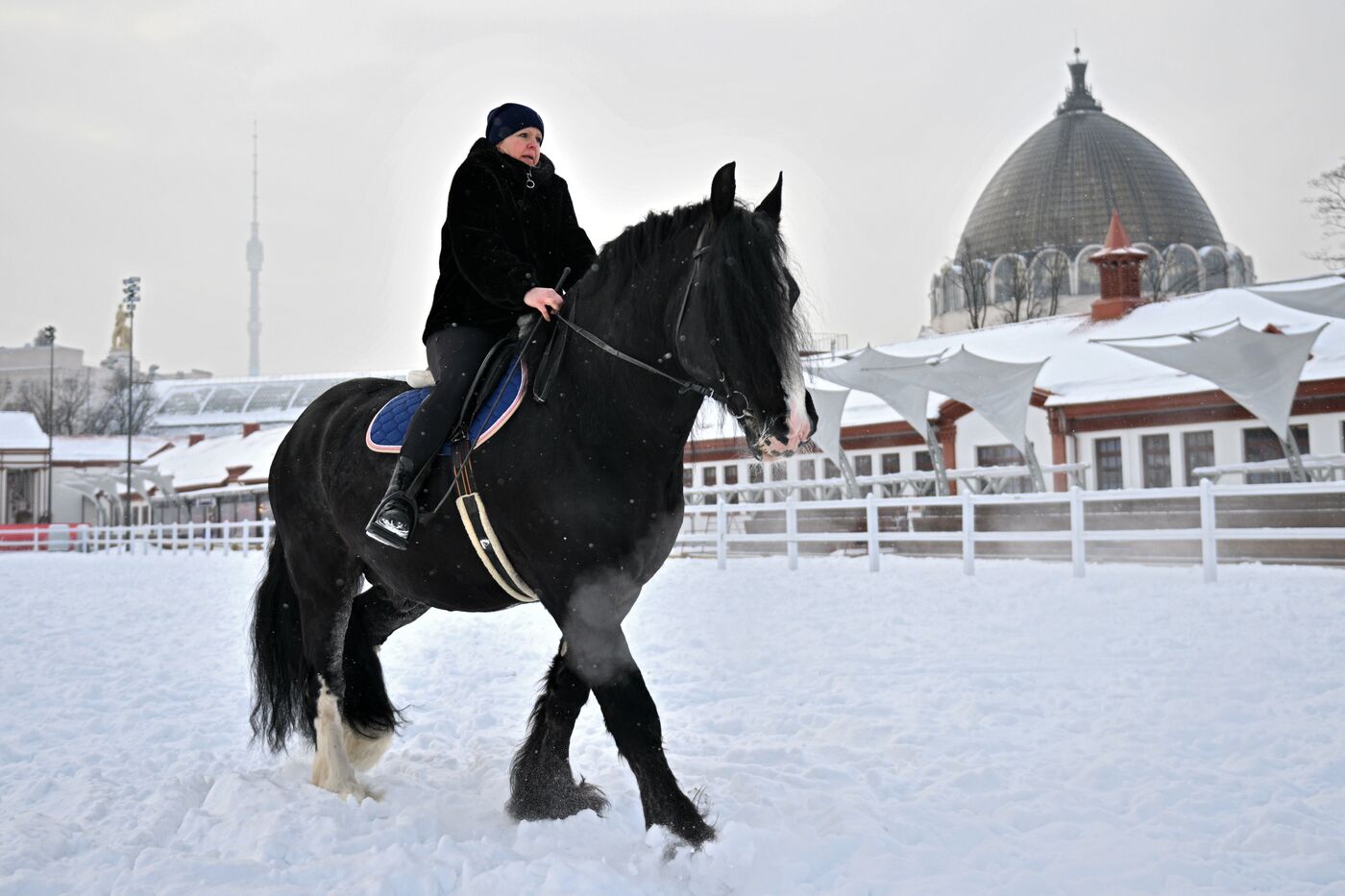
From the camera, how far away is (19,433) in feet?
205

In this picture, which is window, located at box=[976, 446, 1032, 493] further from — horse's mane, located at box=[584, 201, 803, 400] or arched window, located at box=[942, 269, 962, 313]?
arched window, located at box=[942, 269, 962, 313]

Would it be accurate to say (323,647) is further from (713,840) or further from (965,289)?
(965,289)

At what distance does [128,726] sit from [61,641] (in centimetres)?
467

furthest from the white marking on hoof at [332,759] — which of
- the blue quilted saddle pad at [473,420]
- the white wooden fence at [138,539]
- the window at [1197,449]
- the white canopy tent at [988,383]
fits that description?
the white wooden fence at [138,539]

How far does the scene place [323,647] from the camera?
5.29 meters

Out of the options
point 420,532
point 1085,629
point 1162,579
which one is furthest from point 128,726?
point 1162,579

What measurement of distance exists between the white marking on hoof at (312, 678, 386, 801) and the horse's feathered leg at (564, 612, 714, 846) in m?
1.40

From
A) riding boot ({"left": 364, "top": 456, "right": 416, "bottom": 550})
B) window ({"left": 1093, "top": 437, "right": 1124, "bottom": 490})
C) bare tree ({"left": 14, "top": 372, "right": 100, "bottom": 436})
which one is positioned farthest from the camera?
bare tree ({"left": 14, "top": 372, "right": 100, "bottom": 436})

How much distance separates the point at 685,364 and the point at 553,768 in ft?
5.22

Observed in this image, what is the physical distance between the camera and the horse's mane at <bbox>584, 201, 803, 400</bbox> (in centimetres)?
374

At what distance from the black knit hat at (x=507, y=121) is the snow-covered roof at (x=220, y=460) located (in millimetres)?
45783

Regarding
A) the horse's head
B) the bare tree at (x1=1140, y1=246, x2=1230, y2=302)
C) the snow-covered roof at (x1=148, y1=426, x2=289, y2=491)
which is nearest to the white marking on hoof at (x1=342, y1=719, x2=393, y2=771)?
the horse's head

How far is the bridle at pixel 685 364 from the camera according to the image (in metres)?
3.80

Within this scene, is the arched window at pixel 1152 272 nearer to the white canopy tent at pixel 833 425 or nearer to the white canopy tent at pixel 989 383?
the white canopy tent at pixel 833 425
